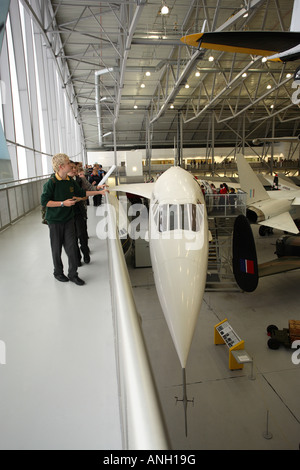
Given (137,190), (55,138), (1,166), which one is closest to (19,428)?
(1,166)

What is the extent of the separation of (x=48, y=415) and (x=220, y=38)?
7.29 metres

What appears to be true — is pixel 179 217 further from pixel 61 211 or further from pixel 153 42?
pixel 153 42

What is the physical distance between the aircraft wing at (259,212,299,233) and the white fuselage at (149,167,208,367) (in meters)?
7.39

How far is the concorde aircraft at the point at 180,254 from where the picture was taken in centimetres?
552

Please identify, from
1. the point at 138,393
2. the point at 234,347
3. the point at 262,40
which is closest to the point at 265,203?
the point at 234,347

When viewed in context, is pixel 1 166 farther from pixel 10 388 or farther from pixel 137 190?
pixel 10 388

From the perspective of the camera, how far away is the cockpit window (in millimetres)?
7017

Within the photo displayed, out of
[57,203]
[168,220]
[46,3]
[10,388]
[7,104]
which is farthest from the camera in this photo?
[46,3]

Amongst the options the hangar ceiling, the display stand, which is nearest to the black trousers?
the display stand

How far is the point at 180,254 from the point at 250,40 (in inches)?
194

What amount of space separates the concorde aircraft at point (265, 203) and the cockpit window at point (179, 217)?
26.3 ft

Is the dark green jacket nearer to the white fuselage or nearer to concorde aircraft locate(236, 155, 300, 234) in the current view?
the white fuselage

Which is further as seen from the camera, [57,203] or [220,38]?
[220,38]

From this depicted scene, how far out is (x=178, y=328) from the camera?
5.40 meters
